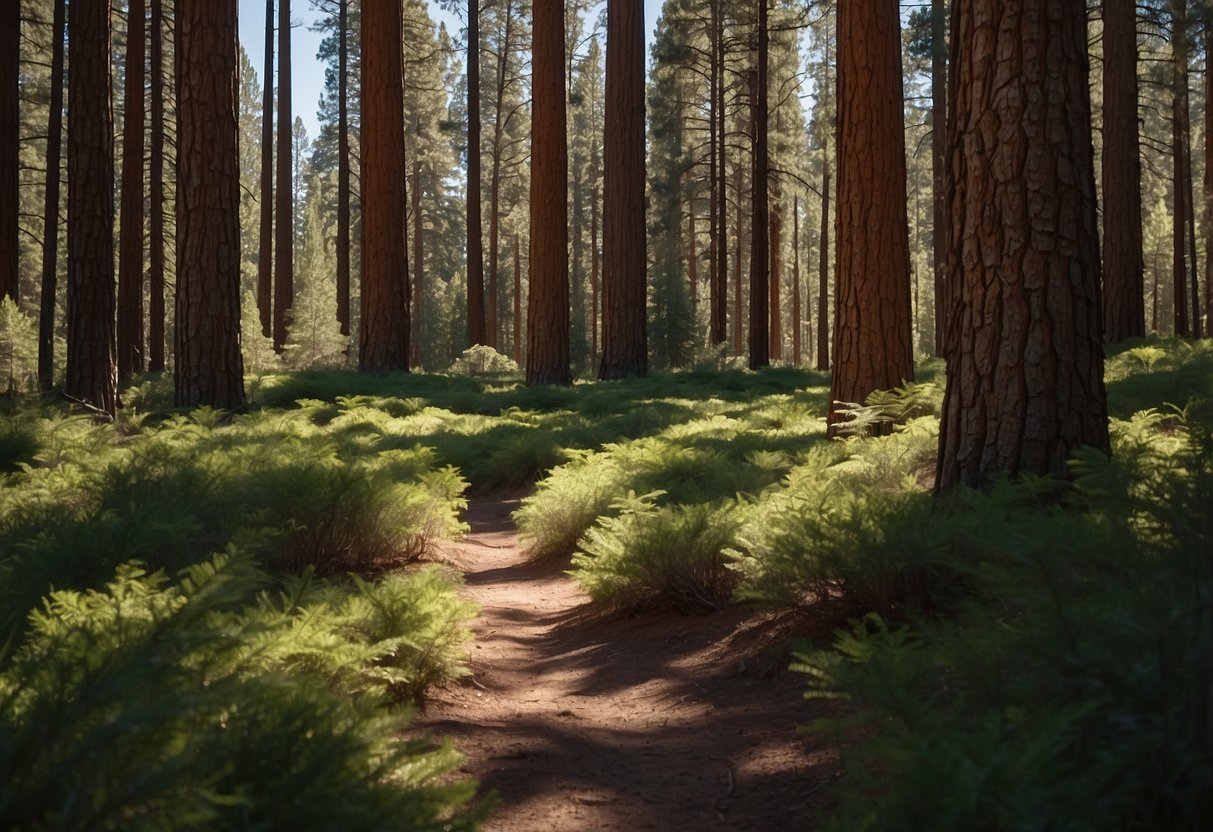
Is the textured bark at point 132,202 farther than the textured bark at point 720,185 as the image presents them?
No

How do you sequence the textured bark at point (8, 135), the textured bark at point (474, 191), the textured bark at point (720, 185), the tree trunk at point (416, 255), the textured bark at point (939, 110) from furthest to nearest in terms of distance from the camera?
1. the tree trunk at point (416, 255)
2. the textured bark at point (720, 185)
3. the textured bark at point (474, 191)
4. the textured bark at point (939, 110)
5. the textured bark at point (8, 135)

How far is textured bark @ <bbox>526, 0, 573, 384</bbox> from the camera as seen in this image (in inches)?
566

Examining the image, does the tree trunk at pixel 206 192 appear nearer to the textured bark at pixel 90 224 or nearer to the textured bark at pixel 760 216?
the textured bark at pixel 90 224

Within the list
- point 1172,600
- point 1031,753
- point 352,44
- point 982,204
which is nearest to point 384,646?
point 1031,753

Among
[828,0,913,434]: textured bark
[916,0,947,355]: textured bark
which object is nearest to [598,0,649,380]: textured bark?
[828,0,913,434]: textured bark

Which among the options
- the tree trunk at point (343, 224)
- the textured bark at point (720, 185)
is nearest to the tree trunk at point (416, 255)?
the tree trunk at point (343, 224)

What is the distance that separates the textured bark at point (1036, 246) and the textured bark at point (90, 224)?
28.2 ft

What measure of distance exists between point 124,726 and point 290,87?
27.7m

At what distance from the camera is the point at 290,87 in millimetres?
26125

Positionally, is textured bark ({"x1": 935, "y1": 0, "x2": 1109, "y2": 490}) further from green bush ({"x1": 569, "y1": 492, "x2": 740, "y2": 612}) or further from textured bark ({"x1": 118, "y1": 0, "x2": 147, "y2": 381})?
textured bark ({"x1": 118, "y1": 0, "x2": 147, "y2": 381})

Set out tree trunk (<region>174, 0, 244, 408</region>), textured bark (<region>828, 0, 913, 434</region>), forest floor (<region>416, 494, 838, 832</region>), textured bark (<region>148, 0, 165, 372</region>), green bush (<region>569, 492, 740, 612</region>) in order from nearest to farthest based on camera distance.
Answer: forest floor (<region>416, 494, 838, 832</region>)
green bush (<region>569, 492, 740, 612</region>)
textured bark (<region>828, 0, 913, 434</region>)
tree trunk (<region>174, 0, 244, 408</region>)
textured bark (<region>148, 0, 165, 372</region>)

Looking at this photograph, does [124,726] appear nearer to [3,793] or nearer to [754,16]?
[3,793]

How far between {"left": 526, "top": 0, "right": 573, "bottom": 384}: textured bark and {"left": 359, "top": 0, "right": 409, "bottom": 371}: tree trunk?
2144mm

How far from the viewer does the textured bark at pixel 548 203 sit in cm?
1437
